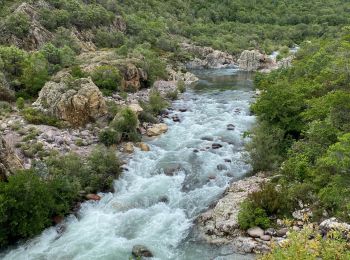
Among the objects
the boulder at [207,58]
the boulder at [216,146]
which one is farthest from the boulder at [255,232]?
the boulder at [207,58]

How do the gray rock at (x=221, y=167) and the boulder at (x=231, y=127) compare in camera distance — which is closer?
the gray rock at (x=221, y=167)

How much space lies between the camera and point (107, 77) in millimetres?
33781

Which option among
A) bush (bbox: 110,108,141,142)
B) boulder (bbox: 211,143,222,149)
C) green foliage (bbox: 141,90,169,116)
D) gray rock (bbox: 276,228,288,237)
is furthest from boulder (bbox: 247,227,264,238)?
green foliage (bbox: 141,90,169,116)

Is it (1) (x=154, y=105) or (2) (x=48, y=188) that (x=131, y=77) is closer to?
(1) (x=154, y=105)

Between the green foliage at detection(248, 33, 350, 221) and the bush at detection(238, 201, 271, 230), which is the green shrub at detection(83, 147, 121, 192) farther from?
the green foliage at detection(248, 33, 350, 221)

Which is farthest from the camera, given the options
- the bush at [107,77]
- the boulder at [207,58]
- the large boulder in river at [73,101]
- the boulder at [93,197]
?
the boulder at [207,58]

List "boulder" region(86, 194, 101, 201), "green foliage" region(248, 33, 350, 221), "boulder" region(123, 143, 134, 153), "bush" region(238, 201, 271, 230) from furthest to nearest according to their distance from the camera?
"boulder" region(123, 143, 134, 153) → "boulder" region(86, 194, 101, 201) → "bush" region(238, 201, 271, 230) → "green foliage" region(248, 33, 350, 221)

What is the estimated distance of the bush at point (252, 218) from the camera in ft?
47.5

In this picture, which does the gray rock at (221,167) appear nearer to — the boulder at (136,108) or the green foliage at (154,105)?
the boulder at (136,108)

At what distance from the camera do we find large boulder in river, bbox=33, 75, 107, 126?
25719mm

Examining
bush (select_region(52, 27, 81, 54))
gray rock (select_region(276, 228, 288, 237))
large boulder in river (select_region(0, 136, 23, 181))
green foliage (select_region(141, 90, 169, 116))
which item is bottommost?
gray rock (select_region(276, 228, 288, 237))

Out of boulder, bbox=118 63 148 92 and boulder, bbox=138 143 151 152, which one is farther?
boulder, bbox=118 63 148 92

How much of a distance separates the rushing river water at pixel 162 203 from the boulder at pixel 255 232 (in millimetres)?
1225

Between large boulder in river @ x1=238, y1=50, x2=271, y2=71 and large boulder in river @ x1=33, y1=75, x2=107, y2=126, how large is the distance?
42.8 metres
